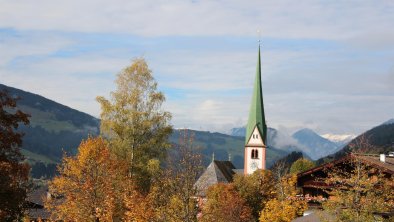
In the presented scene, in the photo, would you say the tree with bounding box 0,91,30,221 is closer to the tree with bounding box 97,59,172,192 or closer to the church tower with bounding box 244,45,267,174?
the tree with bounding box 97,59,172,192

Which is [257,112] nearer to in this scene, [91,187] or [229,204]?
[229,204]

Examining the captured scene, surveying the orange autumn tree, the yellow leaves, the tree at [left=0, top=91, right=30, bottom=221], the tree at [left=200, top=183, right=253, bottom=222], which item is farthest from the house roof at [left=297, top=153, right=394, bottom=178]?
the tree at [left=0, top=91, right=30, bottom=221]

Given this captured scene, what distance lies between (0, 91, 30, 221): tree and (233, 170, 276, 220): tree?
34.4 m

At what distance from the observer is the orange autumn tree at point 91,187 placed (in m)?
39.6

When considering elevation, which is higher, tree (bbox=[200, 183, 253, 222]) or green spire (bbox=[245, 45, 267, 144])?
green spire (bbox=[245, 45, 267, 144])

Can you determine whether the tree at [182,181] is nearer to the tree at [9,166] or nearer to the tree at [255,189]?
the tree at [9,166]

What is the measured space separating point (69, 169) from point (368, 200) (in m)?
Result: 25.7

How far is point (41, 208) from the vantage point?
85.8 m

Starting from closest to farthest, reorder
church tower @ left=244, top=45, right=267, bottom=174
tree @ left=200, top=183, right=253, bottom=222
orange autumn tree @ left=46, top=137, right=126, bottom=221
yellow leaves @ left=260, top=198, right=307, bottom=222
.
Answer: orange autumn tree @ left=46, top=137, right=126, bottom=221
yellow leaves @ left=260, top=198, right=307, bottom=222
tree @ left=200, top=183, right=253, bottom=222
church tower @ left=244, top=45, right=267, bottom=174

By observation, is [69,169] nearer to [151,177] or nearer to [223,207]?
[151,177]

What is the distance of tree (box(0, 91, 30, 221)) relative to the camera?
99.9ft

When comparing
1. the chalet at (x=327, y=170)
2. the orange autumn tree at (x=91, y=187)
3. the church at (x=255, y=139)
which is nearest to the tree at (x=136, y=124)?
the orange autumn tree at (x=91, y=187)

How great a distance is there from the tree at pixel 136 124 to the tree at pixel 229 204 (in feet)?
25.2

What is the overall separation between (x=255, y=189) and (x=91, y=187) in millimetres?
27913
